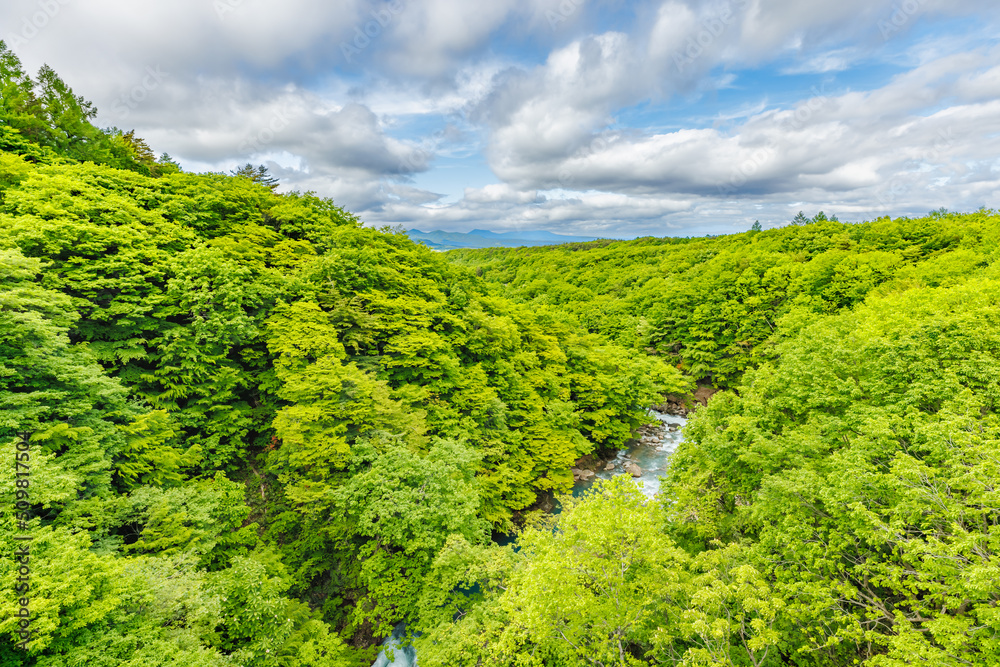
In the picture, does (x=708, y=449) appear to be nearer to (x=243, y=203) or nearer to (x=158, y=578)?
(x=158, y=578)

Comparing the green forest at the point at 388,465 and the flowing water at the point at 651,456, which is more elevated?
the green forest at the point at 388,465

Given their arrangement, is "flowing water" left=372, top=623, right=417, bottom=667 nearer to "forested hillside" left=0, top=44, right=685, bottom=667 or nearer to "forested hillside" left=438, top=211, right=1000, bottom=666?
"forested hillside" left=0, top=44, right=685, bottom=667

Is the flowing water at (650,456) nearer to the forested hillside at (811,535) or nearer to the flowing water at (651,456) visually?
the flowing water at (651,456)

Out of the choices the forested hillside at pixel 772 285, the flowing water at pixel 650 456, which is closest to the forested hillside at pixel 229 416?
the flowing water at pixel 650 456

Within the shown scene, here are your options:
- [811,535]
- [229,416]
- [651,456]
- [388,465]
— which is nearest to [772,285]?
[651,456]

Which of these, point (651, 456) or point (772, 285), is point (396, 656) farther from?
point (772, 285)
